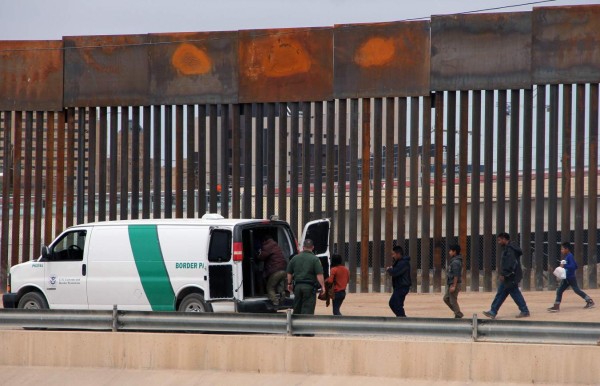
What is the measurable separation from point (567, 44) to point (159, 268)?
9761mm

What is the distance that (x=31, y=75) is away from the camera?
909 inches

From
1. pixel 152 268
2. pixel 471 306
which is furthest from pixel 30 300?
pixel 471 306

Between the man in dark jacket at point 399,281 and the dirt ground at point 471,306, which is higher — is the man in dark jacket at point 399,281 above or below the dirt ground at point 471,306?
above

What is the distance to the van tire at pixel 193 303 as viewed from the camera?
46.3 ft

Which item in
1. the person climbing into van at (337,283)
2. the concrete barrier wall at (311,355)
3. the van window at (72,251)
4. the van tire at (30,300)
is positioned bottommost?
the concrete barrier wall at (311,355)

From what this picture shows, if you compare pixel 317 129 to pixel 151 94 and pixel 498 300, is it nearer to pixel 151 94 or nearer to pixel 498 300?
pixel 151 94

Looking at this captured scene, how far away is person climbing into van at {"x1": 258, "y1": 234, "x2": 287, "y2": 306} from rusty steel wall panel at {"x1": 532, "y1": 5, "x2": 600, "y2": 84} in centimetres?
786

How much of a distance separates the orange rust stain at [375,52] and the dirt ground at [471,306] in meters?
4.91

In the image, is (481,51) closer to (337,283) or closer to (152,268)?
(337,283)

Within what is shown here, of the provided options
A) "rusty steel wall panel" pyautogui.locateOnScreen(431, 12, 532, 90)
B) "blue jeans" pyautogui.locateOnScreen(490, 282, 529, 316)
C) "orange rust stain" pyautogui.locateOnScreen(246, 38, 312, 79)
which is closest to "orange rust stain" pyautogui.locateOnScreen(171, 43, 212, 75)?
"orange rust stain" pyautogui.locateOnScreen(246, 38, 312, 79)

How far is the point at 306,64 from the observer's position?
21.1 metres

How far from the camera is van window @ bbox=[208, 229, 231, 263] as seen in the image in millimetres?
13992

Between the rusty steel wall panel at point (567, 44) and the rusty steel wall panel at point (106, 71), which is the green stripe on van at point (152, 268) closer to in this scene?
the rusty steel wall panel at point (106, 71)

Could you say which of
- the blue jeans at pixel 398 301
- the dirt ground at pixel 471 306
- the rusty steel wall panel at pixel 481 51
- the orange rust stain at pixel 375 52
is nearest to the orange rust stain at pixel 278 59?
the orange rust stain at pixel 375 52
